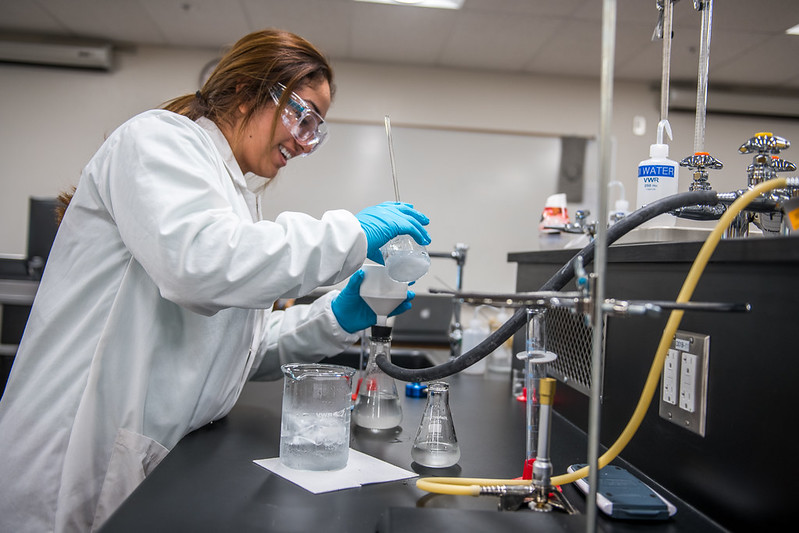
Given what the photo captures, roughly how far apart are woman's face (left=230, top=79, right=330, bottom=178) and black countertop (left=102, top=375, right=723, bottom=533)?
57cm

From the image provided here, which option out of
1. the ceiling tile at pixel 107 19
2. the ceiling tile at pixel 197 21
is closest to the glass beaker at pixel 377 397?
the ceiling tile at pixel 197 21

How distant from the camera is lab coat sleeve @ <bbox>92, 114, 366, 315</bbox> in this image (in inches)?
36.8

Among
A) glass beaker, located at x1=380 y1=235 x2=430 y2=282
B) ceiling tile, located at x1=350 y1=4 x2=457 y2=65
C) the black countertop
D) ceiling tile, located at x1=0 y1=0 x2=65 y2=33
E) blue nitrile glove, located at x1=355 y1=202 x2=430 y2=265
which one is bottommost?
the black countertop

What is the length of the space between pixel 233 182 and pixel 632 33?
3251mm

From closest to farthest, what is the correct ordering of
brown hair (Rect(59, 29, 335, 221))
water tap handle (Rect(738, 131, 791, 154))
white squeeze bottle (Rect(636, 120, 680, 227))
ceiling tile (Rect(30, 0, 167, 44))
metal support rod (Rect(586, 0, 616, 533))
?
metal support rod (Rect(586, 0, 616, 533))
water tap handle (Rect(738, 131, 791, 154))
white squeeze bottle (Rect(636, 120, 680, 227))
brown hair (Rect(59, 29, 335, 221))
ceiling tile (Rect(30, 0, 167, 44))

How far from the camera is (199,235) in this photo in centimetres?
94

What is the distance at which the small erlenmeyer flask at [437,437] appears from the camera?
0.92m

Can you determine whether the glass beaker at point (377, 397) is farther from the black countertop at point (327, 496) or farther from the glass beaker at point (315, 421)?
the glass beaker at point (315, 421)

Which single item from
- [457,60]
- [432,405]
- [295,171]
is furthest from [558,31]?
[432,405]

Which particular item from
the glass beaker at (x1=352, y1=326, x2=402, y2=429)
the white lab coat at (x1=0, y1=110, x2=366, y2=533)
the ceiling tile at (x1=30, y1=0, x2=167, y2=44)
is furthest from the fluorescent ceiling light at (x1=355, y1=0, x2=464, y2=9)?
the glass beaker at (x1=352, y1=326, x2=402, y2=429)

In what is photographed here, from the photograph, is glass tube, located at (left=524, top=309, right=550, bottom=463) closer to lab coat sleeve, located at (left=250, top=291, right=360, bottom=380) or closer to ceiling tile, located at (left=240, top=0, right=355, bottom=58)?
lab coat sleeve, located at (left=250, top=291, right=360, bottom=380)

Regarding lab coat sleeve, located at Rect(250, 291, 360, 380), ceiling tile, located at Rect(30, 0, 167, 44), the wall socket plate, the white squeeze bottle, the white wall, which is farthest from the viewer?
the white wall

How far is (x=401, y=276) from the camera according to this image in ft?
3.77

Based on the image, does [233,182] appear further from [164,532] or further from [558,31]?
[558,31]
